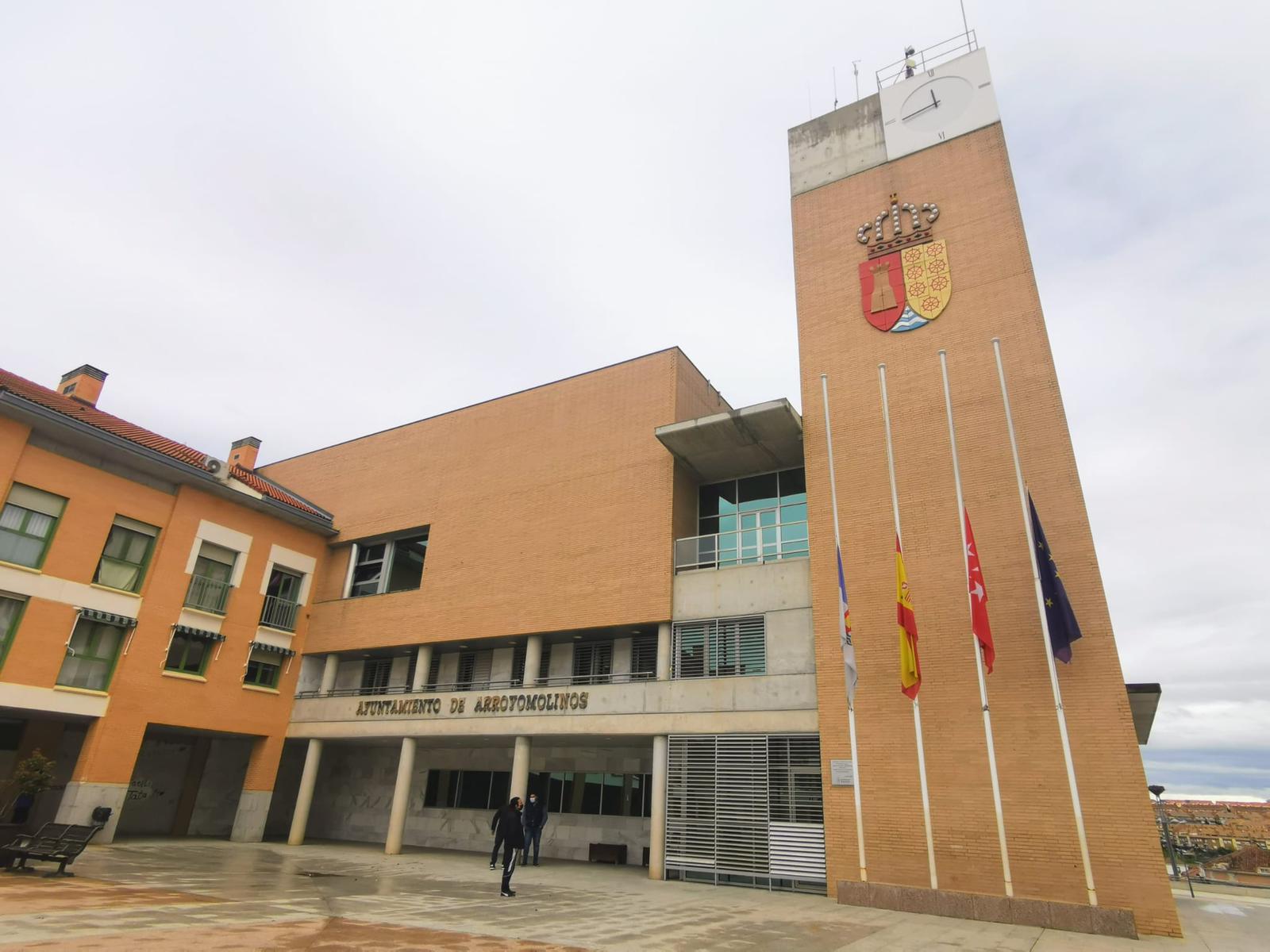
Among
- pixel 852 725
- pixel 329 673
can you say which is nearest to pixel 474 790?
pixel 329 673

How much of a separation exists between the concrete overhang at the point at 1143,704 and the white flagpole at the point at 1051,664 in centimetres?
126

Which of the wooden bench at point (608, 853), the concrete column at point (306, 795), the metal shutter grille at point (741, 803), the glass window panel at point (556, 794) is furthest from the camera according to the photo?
the concrete column at point (306, 795)

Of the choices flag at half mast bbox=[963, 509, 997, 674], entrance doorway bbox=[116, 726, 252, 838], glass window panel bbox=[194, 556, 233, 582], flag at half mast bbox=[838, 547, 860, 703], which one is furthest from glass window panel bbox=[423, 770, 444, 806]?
flag at half mast bbox=[963, 509, 997, 674]

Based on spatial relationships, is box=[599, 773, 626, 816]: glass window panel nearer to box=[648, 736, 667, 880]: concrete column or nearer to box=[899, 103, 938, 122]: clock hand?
box=[648, 736, 667, 880]: concrete column

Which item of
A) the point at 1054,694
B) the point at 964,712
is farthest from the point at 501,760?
the point at 1054,694

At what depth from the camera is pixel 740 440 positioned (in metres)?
20.6

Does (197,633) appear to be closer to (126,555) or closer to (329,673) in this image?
(126,555)

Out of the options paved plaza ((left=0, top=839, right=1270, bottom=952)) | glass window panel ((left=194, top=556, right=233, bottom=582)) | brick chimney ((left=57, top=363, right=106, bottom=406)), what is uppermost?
brick chimney ((left=57, top=363, right=106, bottom=406))

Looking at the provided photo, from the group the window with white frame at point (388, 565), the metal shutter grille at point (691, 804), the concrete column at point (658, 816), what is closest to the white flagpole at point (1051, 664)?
the metal shutter grille at point (691, 804)

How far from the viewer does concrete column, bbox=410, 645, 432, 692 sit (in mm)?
24250

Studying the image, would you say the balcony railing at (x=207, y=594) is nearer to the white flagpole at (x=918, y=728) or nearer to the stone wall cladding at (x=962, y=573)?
the stone wall cladding at (x=962, y=573)

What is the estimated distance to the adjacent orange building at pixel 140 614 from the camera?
1994 cm

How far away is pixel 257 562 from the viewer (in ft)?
85.6

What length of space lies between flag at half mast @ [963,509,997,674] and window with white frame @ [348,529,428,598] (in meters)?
19.3
